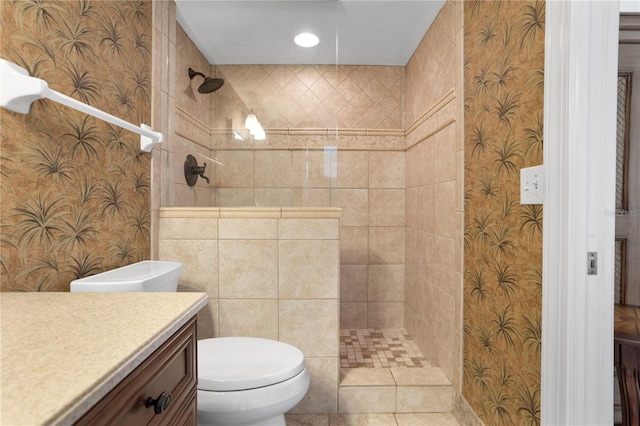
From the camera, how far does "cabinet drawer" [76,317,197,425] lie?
511 mm

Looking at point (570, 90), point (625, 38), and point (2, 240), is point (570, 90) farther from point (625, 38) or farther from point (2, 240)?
point (2, 240)

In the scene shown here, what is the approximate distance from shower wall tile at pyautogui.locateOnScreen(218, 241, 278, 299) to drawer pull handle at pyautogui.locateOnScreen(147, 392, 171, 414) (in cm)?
106

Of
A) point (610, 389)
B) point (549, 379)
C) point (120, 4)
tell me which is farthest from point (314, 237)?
point (120, 4)

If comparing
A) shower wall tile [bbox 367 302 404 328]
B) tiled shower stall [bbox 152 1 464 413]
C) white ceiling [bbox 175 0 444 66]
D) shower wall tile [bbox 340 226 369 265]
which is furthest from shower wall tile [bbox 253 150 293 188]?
shower wall tile [bbox 367 302 404 328]

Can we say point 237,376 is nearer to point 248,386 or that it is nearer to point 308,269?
point 248,386

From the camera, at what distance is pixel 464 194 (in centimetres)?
171

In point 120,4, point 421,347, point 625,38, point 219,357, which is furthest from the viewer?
point 421,347

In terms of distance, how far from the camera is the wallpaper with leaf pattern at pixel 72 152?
96cm

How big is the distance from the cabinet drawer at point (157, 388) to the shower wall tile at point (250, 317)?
0.88m

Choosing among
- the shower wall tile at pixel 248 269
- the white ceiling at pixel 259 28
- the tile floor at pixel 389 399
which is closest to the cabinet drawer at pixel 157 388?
the shower wall tile at pixel 248 269

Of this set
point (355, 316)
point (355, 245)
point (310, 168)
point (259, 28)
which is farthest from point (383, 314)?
point (259, 28)

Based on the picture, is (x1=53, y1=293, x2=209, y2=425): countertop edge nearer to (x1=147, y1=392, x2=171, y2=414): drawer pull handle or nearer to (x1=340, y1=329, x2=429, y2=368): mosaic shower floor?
(x1=147, y1=392, x2=171, y2=414): drawer pull handle

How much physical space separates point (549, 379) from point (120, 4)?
206cm

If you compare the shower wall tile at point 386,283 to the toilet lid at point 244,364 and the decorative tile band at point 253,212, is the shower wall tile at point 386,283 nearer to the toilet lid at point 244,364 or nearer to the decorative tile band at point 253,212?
the decorative tile band at point 253,212
